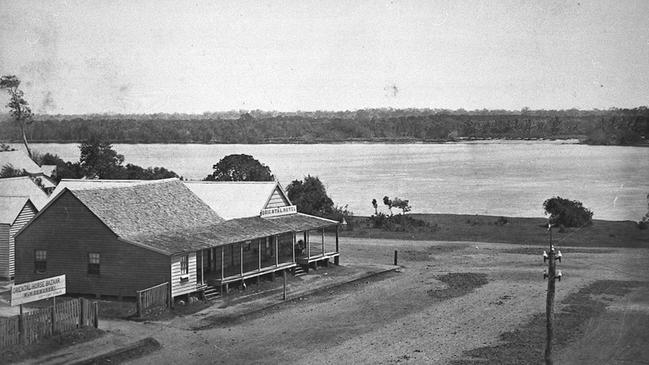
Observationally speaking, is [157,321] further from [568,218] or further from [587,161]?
[587,161]

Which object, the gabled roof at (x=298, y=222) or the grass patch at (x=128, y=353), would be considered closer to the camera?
the grass patch at (x=128, y=353)

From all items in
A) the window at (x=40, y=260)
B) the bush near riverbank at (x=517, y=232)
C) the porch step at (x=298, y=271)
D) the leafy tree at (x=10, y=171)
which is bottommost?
the bush near riverbank at (x=517, y=232)

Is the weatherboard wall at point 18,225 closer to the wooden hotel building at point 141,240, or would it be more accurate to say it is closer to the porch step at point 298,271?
the wooden hotel building at point 141,240

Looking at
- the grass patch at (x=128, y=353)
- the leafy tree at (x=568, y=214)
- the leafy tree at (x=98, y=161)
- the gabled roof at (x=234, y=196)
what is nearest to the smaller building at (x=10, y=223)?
the gabled roof at (x=234, y=196)

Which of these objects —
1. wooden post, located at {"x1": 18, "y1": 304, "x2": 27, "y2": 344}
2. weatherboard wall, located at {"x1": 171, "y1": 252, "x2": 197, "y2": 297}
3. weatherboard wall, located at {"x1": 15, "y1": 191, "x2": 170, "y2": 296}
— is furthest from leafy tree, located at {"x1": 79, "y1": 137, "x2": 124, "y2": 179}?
wooden post, located at {"x1": 18, "y1": 304, "x2": 27, "y2": 344}

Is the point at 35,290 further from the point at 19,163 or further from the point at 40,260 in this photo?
the point at 19,163

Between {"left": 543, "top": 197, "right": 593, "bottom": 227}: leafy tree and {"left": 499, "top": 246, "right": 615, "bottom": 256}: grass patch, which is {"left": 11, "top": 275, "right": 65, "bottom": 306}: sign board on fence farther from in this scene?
{"left": 543, "top": 197, "right": 593, "bottom": 227}: leafy tree

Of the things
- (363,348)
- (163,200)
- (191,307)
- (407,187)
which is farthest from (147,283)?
(407,187)
